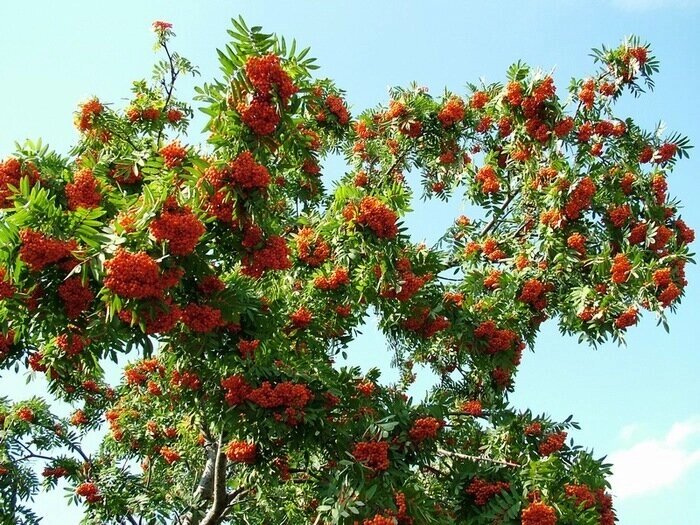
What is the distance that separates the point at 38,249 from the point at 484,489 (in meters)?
4.84

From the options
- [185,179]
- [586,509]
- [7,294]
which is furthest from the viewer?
[586,509]

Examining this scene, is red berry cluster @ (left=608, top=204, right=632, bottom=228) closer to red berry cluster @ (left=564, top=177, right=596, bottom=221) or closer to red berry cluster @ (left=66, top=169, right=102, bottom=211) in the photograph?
red berry cluster @ (left=564, top=177, right=596, bottom=221)

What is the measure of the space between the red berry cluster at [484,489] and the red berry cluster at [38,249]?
183 inches

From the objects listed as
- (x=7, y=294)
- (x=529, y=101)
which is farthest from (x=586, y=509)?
(x=529, y=101)

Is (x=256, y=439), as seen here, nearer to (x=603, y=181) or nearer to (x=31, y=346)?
(x=31, y=346)

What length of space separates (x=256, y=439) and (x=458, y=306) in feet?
11.9

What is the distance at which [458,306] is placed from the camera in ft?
28.5

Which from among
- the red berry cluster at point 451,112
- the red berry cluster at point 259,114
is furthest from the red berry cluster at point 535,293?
the red berry cluster at point 259,114

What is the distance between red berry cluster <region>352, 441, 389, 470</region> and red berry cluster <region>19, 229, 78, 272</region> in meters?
3.14

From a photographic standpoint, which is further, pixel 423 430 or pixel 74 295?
pixel 423 430

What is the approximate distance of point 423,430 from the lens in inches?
245

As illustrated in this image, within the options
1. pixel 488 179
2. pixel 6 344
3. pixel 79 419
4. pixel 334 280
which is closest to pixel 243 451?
pixel 334 280

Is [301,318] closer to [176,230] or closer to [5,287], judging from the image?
[176,230]

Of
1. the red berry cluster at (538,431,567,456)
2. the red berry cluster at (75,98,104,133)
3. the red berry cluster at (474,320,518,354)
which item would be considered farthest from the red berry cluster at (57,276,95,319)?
the red berry cluster at (474,320,518,354)
